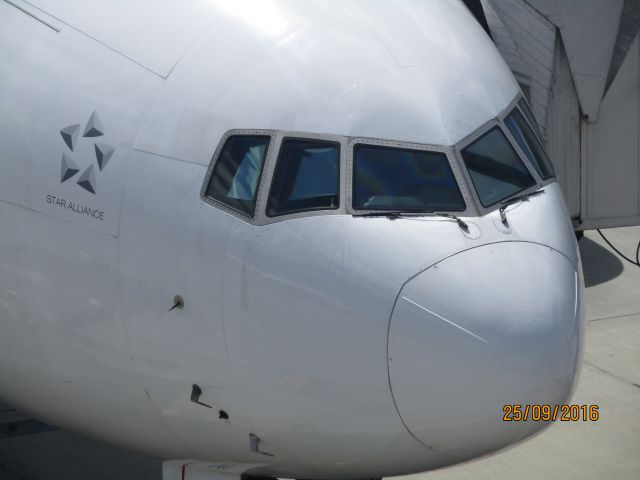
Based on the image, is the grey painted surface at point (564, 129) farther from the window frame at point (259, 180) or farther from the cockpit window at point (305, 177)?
the window frame at point (259, 180)

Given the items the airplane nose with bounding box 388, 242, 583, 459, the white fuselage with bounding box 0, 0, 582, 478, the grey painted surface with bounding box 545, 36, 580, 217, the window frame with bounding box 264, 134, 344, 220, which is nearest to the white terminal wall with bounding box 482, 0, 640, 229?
the grey painted surface with bounding box 545, 36, 580, 217

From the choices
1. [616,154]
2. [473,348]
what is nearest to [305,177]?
[473,348]

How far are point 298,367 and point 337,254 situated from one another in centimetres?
75

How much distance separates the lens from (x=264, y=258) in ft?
24.5

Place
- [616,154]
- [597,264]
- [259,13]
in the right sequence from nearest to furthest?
[259,13]
[616,154]
[597,264]

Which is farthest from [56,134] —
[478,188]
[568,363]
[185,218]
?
[568,363]

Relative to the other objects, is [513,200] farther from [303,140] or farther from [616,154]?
[616,154]

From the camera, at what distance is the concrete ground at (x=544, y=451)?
12.6m

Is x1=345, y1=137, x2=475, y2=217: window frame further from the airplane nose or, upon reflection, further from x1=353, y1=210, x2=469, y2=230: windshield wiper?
the airplane nose

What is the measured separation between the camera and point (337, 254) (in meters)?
7.34

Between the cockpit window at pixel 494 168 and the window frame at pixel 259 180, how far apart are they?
1.27m

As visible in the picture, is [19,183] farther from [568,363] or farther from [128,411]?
[568,363]

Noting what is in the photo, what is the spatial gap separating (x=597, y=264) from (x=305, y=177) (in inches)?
527
